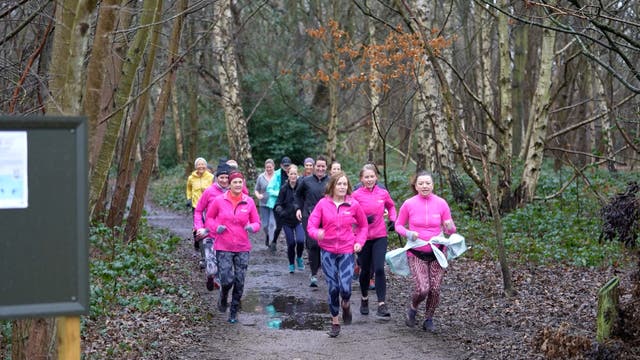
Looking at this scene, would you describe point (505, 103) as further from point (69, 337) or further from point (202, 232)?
point (69, 337)

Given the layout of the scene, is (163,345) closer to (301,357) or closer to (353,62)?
(301,357)

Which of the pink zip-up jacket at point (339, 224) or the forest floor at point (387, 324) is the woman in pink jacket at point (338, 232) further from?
the forest floor at point (387, 324)

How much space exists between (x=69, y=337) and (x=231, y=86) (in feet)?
72.6

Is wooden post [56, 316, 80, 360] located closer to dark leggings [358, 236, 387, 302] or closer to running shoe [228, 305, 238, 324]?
running shoe [228, 305, 238, 324]

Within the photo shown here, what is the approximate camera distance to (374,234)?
421 inches

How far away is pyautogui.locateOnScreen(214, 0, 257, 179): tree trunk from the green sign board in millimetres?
21478

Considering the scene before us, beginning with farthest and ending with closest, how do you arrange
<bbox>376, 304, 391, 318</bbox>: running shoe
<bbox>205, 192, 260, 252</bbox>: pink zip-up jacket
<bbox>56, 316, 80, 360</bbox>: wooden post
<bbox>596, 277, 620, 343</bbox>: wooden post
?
<bbox>376, 304, 391, 318</bbox>: running shoe
<bbox>205, 192, 260, 252</bbox>: pink zip-up jacket
<bbox>596, 277, 620, 343</bbox>: wooden post
<bbox>56, 316, 80, 360</bbox>: wooden post

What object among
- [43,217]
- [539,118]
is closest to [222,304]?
[43,217]

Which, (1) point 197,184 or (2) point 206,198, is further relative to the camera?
(1) point 197,184

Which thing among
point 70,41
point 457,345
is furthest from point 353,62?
point 70,41

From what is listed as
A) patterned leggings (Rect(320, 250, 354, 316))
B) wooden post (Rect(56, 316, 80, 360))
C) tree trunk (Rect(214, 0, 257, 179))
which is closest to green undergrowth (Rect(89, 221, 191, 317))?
patterned leggings (Rect(320, 250, 354, 316))

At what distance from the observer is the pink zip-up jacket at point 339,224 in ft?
32.6

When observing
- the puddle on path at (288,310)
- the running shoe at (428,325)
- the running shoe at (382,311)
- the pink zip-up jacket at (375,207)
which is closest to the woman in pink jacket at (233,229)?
the puddle on path at (288,310)

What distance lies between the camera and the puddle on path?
10312 millimetres
